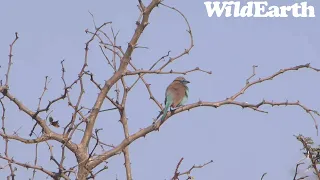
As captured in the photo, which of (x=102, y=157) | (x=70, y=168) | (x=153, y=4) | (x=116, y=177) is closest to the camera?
(x=70, y=168)

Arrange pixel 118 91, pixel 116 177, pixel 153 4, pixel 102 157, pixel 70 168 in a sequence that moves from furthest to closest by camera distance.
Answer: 1. pixel 118 91
2. pixel 116 177
3. pixel 153 4
4. pixel 102 157
5. pixel 70 168

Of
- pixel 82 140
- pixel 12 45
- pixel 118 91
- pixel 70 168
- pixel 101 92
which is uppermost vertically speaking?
pixel 118 91

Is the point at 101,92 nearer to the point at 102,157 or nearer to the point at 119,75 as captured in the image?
the point at 119,75

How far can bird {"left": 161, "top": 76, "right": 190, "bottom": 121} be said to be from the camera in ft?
18.4

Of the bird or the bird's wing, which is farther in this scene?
the bird's wing

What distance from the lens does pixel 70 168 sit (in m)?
3.38

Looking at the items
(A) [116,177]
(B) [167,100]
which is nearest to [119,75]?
(A) [116,177]

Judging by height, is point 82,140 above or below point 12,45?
below

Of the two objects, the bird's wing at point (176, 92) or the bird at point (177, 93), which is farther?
the bird's wing at point (176, 92)

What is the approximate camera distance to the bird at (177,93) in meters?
5.62

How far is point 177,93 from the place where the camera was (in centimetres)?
602

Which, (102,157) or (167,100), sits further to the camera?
(167,100)

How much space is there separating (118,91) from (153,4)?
1.57 meters

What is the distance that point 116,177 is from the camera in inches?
186
